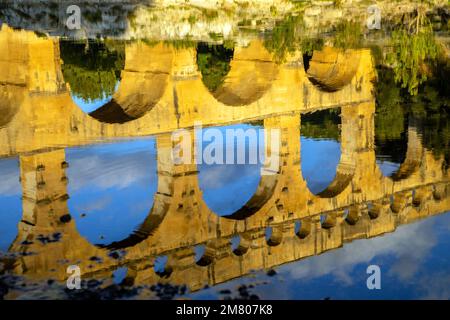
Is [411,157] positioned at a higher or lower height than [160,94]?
lower

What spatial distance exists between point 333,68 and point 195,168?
27.8 ft

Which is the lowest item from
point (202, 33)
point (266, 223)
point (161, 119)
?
point (266, 223)

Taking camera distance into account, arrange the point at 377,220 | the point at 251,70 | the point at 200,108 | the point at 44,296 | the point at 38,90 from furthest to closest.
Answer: the point at 251,70, the point at 200,108, the point at 38,90, the point at 377,220, the point at 44,296

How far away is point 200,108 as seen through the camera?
54.2ft

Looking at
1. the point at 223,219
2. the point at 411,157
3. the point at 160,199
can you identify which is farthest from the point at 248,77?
the point at 223,219

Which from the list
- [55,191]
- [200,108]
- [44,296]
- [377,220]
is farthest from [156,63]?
[44,296]

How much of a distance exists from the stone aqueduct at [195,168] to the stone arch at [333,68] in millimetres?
47

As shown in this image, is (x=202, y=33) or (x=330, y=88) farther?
(x=202, y=33)

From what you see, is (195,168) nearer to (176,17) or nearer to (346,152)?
(346,152)

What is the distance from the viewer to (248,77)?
20.1m

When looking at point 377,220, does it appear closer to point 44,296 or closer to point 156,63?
point 44,296

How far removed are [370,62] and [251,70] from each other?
115 inches

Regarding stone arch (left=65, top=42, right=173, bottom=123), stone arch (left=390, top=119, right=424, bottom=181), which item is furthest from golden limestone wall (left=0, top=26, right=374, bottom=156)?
stone arch (left=390, top=119, right=424, bottom=181)

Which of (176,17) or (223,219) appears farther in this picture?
(176,17)
